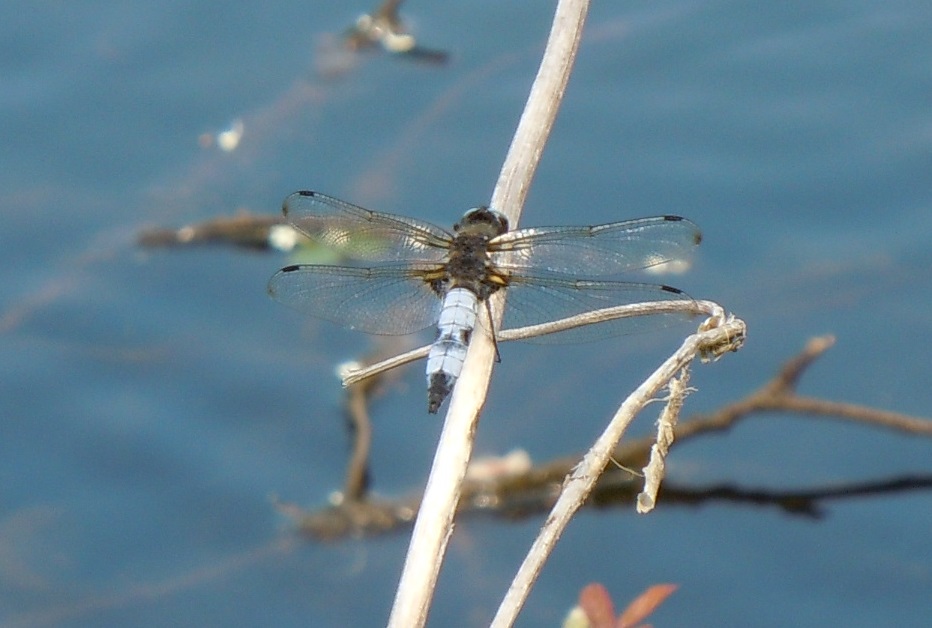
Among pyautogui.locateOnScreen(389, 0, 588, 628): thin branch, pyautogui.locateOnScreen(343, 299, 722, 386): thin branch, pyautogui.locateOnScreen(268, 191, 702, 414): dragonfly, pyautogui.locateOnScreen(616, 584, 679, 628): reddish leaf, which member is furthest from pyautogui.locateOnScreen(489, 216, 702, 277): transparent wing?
pyautogui.locateOnScreen(616, 584, 679, 628): reddish leaf

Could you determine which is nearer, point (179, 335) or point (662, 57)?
point (179, 335)

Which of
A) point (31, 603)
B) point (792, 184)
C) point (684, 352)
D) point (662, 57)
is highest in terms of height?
point (662, 57)

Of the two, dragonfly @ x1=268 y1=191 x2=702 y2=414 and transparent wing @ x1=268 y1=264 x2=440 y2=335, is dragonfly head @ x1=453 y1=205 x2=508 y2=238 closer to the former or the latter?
dragonfly @ x1=268 y1=191 x2=702 y2=414

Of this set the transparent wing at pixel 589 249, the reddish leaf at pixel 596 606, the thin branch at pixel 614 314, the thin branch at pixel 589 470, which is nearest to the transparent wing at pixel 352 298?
the transparent wing at pixel 589 249

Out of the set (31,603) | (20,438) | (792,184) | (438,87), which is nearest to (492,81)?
(438,87)

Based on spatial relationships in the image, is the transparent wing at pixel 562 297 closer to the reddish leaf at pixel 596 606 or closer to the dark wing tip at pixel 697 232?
the dark wing tip at pixel 697 232

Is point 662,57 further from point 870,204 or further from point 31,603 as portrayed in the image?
point 31,603

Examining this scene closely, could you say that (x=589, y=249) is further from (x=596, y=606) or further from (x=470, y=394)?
(x=470, y=394)
